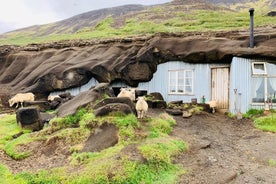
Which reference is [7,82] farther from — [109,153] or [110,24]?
[110,24]

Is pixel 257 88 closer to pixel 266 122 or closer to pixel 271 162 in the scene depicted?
pixel 266 122

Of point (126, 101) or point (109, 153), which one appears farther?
point (126, 101)

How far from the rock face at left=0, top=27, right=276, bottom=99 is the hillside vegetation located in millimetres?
6751

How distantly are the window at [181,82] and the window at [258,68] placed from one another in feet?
14.2

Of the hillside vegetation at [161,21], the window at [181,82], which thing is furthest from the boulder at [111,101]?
the hillside vegetation at [161,21]

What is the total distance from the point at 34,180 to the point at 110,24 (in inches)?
1690

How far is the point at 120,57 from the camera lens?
2305 centimetres

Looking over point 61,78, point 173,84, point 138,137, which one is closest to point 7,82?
point 61,78

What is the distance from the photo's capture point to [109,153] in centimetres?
909

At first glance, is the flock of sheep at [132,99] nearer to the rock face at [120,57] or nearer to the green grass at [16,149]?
the rock face at [120,57]

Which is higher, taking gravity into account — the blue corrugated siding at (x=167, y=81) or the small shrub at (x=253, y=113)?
the blue corrugated siding at (x=167, y=81)

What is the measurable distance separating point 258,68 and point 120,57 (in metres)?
10.2

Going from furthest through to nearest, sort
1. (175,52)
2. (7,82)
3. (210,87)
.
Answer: (7,82) → (175,52) → (210,87)

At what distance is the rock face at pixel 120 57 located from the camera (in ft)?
61.7
